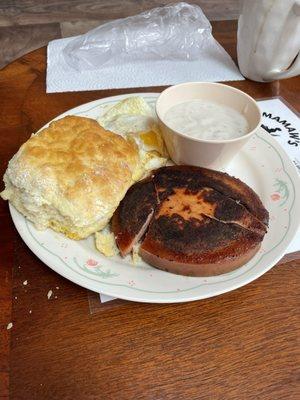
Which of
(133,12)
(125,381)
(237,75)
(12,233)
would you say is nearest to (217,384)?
(125,381)

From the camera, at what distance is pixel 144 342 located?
0.85 metres

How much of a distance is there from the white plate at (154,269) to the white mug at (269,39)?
0.58 meters

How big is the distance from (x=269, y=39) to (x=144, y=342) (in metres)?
1.19

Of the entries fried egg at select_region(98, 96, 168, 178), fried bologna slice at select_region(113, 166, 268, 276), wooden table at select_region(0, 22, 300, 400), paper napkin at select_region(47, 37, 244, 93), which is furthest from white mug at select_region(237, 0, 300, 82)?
wooden table at select_region(0, 22, 300, 400)

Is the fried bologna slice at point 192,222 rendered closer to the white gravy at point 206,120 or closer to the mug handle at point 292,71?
the white gravy at point 206,120

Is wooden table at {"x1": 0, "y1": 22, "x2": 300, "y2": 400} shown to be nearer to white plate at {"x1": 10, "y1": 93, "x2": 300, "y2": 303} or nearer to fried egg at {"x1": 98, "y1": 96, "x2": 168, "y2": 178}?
white plate at {"x1": 10, "y1": 93, "x2": 300, "y2": 303}

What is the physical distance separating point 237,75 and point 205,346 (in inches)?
47.0

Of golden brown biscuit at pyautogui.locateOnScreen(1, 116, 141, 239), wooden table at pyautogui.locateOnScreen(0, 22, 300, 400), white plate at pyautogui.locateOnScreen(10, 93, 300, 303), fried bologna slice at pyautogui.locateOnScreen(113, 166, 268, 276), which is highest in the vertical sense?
golden brown biscuit at pyautogui.locateOnScreen(1, 116, 141, 239)

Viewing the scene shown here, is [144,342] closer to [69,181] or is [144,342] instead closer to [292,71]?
[69,181]

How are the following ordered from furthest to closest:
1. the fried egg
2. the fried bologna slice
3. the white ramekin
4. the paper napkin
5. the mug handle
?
the paper napkin, the mug handle, the fried egg, the white ramekin, the fried bologna slice

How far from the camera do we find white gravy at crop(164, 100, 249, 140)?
3.78 ft

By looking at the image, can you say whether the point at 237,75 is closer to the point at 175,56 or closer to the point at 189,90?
the point at 175,56

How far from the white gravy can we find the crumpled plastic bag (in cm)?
60

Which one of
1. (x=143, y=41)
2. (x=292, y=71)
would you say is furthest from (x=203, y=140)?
(x=143, y=41)
